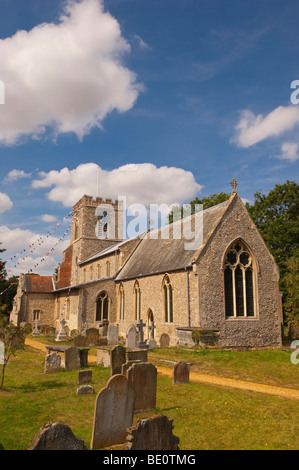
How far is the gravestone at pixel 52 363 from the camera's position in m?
12.9

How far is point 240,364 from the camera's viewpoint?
14.3 metres

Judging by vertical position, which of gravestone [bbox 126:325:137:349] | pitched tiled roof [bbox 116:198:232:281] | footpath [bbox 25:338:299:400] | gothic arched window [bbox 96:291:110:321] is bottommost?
footpath [bbox 25:338:299:400]

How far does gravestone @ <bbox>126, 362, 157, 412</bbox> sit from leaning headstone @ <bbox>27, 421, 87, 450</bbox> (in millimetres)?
3487


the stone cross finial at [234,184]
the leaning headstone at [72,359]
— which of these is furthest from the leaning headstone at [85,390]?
the stone cross finial at [234,184]

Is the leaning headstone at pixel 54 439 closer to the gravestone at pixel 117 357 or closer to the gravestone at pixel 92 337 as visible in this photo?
the gravestone at pixel 117 357

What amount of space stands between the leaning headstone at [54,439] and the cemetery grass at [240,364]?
29.8ft

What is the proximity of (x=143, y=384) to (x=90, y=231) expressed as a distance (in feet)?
111

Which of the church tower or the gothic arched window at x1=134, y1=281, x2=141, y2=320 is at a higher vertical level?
the church tower

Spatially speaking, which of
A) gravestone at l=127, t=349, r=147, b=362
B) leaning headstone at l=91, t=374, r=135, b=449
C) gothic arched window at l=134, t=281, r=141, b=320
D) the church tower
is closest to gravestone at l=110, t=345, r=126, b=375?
gravestone at l=127, t=349, r=147, b=362

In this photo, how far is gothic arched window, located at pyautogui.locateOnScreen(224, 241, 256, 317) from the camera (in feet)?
63.9

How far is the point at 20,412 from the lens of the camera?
8.02m

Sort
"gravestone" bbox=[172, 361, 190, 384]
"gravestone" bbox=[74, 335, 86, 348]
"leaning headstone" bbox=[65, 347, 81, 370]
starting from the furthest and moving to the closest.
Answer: "gravestone" bbox=[74, 335, 86, 348], "leaning headstone" bbox=[65, 347, 81, 370], "gravestone" bbox=[172, 361, 190, 384]

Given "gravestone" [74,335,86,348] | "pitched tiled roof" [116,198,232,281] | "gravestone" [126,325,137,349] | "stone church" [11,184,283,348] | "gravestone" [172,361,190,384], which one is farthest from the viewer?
"gravestone" [74,335,86,348]

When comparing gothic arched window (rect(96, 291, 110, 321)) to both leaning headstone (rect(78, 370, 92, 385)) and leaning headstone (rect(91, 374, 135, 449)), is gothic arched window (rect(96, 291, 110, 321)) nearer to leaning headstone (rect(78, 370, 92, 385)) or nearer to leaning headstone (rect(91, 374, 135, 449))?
leaning headstone (rect(78, 370, 92, 385))
